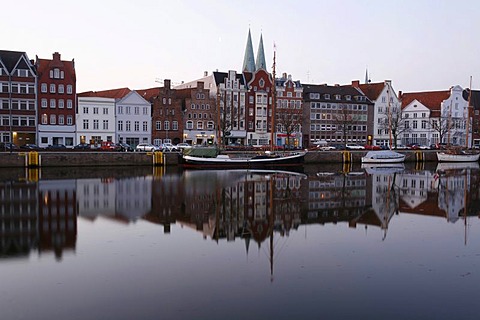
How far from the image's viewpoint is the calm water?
11.7 metres

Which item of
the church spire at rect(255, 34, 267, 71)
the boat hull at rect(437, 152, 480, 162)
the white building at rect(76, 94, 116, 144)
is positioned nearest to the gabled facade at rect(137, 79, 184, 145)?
the white building at rect(76, 94, 116, 144)

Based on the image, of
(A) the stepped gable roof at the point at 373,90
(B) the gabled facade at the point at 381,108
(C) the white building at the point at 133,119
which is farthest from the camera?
(A) the stepped gable roof at the point at 373,90

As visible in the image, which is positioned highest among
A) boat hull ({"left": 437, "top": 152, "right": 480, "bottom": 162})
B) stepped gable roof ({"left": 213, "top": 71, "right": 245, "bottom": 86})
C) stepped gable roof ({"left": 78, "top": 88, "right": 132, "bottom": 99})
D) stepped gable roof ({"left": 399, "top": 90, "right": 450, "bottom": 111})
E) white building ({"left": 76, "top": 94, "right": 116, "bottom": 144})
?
stepped gable roof ({"left": 213, "top": 71, "right": 245, "bottom": 86})

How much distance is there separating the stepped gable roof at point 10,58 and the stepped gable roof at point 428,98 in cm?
7188

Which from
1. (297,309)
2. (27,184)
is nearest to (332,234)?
(297,309)

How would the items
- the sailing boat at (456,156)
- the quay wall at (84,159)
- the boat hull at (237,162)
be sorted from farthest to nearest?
1. the sailing boat at (456,156)
2. the boat hull at (237,162)
3. the quay wall at (84,159)

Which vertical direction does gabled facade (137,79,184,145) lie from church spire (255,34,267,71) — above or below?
below

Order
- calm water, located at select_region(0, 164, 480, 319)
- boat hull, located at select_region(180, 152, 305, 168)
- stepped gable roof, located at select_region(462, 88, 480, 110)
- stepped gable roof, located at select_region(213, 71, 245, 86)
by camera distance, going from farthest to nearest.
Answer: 1. stepped gable roof, located at select_region(462, 88, 480, 110)
2. stepped gable roof, located at select_region(213, 71, 245, 86)
3. boat hull, located at select_region(180, 152, 305, 168)
4. calm water, located at select_region(0, 164, 480, 319)

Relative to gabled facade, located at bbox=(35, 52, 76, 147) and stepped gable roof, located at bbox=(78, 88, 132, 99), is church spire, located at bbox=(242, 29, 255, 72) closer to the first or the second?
stepped gable roof, located at bbox=(78, 88, 132, 99)

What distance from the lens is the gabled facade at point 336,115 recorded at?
308 ft

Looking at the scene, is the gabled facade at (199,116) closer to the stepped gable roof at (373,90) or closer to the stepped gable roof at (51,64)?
the stepped gable roof at (51,64)

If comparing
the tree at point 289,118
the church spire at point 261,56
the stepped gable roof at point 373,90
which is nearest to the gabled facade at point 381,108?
the stepped gable roof at point 373,90

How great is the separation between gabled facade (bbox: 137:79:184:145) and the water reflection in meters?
35.4

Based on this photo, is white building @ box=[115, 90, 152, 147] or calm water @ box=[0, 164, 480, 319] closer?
calm water @ box=[0, 164, 480, 319]
